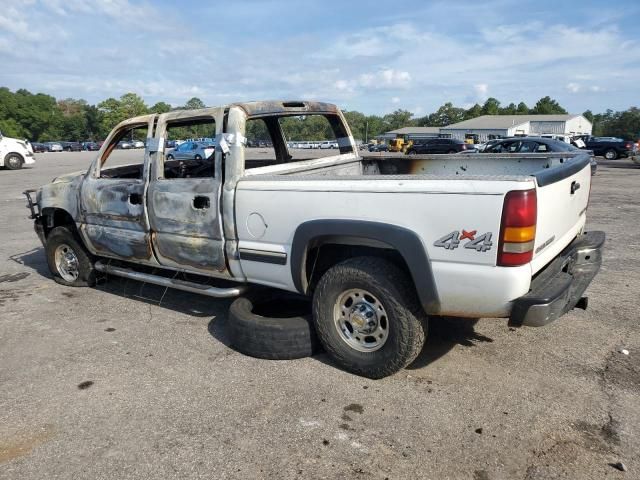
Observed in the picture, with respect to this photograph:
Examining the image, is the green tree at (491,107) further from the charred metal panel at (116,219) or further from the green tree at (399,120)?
the charred metal panel at (116,219)

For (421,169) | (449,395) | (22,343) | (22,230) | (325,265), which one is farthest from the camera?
(22,230)

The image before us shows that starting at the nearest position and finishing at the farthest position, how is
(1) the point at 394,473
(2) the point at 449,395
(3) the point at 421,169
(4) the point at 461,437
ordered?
(1) the point at 394,473, (4) the point at 461,437, (2) the point at 449,395, (3) the point at 421,169

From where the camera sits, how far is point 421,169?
525 centimetres

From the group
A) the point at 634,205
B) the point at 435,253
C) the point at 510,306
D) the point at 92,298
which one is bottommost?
the point at 634,205

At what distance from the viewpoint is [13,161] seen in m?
24.4

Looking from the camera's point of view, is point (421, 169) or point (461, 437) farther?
point (421, 169)

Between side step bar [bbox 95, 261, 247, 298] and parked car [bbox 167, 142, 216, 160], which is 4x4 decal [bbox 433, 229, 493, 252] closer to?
side step bar [bbox 95, 261, 247, 298]

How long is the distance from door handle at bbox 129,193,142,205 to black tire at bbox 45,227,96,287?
53.0 inches

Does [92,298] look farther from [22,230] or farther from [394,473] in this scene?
[22,230]

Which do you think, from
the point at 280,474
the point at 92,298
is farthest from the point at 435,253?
the point at 92,298

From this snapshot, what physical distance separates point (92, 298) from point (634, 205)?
11.3m

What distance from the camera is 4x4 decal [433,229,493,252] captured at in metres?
2.86

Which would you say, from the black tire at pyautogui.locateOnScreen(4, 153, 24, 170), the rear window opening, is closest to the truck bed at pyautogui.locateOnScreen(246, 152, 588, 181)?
the rear window opening

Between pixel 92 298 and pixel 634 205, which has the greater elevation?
pixel 92 298
